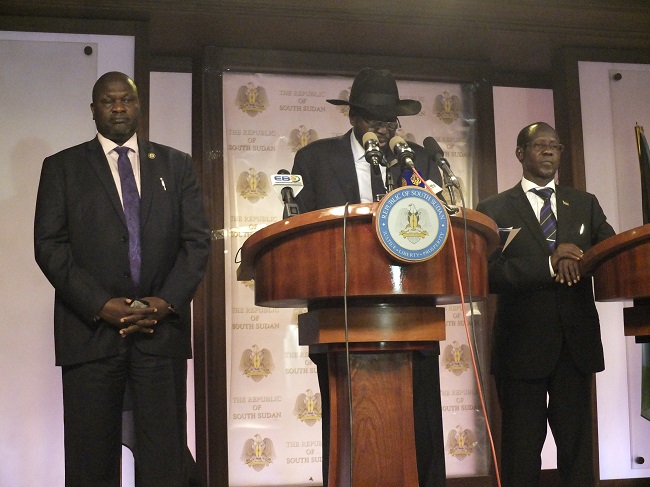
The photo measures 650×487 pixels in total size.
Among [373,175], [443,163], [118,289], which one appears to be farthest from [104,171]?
[443,163]

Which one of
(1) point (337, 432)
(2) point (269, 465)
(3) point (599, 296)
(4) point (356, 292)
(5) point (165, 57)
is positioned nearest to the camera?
(4) point (356, 292)

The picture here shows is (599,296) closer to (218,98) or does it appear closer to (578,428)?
(578,428)

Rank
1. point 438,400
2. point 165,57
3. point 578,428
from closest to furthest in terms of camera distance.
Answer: point 438,400 < point 578,428 < point 165,57

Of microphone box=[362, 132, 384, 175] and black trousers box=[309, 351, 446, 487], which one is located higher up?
microphone box=[362, 132, 384, 175]

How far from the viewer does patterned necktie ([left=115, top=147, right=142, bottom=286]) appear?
2.68 metres

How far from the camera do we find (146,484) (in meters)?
2.57

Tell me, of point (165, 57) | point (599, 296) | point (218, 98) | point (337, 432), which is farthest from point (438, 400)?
point (165, 57)

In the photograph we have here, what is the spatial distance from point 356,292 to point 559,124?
11.5ft

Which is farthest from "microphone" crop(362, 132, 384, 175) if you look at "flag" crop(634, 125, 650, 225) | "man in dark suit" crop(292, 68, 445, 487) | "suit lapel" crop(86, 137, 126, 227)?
"flag" crop(634, 125, 650, 225)

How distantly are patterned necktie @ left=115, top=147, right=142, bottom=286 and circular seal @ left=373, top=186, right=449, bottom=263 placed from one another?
1192 mm

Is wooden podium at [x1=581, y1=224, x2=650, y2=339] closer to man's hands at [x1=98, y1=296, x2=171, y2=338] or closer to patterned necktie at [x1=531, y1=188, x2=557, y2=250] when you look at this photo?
patterned necktie at [x1=531, y1=188, x2=557, y2=250]

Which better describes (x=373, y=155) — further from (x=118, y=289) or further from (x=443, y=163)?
(x=118, y=289)

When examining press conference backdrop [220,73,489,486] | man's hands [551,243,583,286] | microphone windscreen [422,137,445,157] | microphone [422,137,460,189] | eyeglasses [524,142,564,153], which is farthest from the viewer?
press conference backdrop [220,73,489,486]

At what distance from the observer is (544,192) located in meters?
3.29
